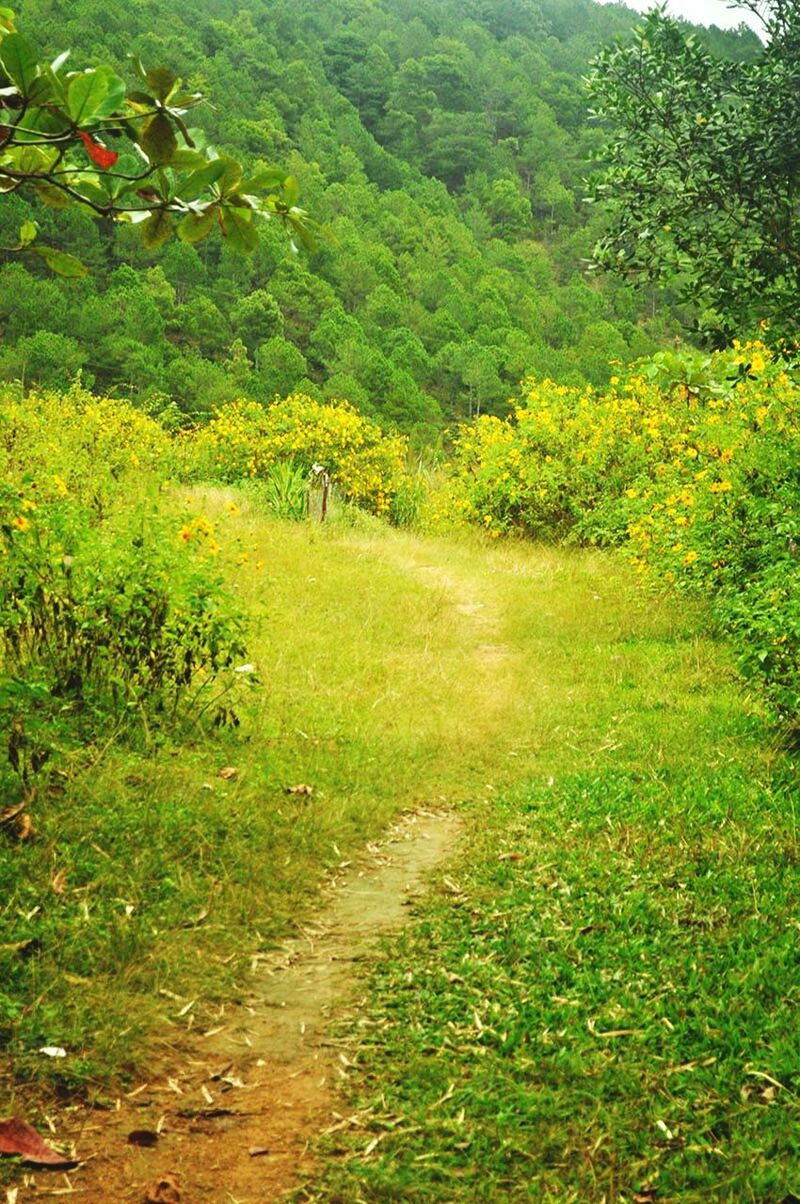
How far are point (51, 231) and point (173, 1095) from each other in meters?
36.3

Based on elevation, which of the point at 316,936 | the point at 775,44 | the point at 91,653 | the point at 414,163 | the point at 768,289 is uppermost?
the point at 414,163

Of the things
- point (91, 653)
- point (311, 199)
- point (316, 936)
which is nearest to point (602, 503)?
point (91, 653)

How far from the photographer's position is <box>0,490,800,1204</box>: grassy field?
9.05 feet

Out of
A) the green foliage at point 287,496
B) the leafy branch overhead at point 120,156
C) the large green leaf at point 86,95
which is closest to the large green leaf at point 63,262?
the leafy branch overhead at point 120,156

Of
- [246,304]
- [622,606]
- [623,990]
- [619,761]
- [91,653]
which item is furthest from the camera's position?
[246,304]

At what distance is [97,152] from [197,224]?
304 millimetres

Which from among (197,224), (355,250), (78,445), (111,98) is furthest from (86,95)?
(355,250)

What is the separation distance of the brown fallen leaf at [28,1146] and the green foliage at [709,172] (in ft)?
14.3

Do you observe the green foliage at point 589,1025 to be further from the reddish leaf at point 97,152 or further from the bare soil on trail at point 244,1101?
the reddish leaf at point 97,152

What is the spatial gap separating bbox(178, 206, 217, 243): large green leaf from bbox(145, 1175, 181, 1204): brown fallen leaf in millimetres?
2330

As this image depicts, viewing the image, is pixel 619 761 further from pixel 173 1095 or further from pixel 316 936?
pixel 173 1095

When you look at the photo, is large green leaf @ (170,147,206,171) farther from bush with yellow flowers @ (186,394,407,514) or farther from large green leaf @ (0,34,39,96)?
bush with yellow flowers @ (186,394,407,514)

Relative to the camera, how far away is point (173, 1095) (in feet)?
9.76

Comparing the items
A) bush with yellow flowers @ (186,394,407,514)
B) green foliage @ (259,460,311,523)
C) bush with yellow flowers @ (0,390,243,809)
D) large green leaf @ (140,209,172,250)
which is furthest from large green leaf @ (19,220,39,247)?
bush with yellow flowers @ (186,394,407,514)
